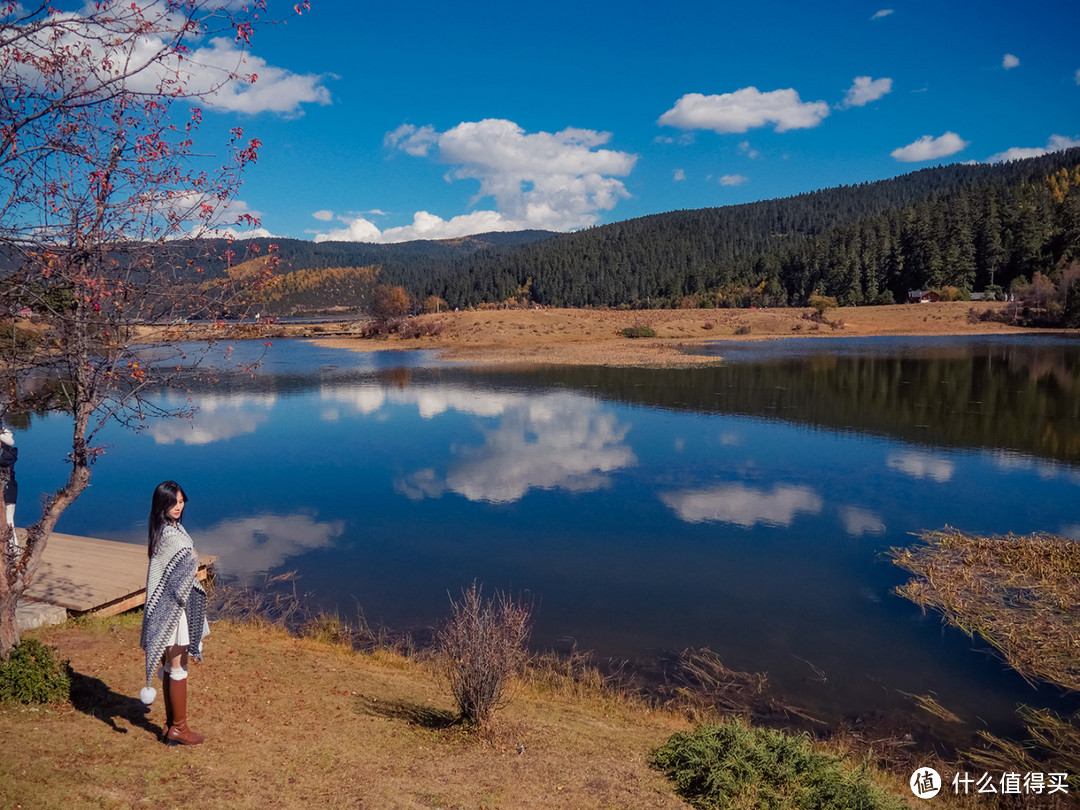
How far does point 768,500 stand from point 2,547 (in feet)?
47.8

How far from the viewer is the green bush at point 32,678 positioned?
18.5 feet

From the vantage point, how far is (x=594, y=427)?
1028 inches

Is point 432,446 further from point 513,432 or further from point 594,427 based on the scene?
point 594,427

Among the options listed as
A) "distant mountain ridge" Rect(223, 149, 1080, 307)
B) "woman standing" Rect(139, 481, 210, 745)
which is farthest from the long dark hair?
"distant mountain ridge" Rect(223, 149, 1080, 307)

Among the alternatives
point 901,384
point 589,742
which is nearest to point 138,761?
point 589,742

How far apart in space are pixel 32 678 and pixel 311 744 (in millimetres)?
2348

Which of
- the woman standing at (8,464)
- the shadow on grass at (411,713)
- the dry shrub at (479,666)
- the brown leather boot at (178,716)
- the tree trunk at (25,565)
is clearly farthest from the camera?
the woman standing at (8,464)

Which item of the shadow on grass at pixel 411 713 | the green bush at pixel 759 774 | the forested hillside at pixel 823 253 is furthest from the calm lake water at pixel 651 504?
the forested hillside at pixel 823 253

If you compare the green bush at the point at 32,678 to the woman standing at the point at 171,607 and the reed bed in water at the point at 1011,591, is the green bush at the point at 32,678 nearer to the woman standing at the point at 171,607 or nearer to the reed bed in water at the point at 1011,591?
the woman standing at the point at 171,607

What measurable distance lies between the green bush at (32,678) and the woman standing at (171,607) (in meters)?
1.04

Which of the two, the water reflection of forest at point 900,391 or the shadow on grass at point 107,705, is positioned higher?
the water reflection of forest at point 900,391

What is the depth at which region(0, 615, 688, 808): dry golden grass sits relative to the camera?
490cm

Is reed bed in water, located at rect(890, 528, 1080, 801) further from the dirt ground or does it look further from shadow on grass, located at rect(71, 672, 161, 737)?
the dirt ground

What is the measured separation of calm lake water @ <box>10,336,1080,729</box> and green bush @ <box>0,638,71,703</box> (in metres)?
1.87
